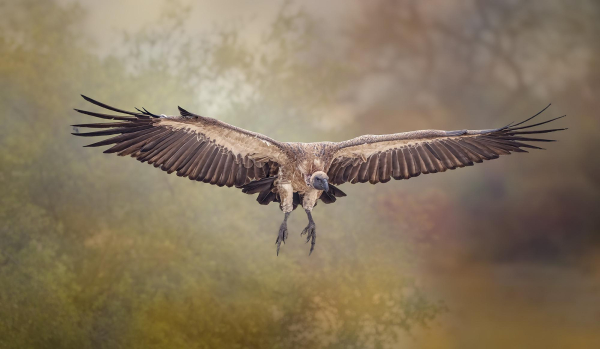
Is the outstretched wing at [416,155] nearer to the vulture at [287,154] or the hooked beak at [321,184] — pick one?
the vulture at [287,154]

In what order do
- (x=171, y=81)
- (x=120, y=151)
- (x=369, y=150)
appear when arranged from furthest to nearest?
(x=171, y=81), (x=369, y=150), (x=120, y=151)

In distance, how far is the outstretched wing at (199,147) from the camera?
6.29 meters

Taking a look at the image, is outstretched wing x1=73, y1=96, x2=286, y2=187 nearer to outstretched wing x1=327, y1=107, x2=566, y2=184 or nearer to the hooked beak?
the hooked beak

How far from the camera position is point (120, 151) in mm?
6469

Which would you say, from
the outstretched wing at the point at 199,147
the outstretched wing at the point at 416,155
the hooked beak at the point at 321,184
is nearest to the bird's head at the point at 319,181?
the hooked beak at the point at 321,184

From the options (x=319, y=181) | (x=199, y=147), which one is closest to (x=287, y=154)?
(x=319, y=181)

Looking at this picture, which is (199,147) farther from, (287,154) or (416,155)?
(416,155)

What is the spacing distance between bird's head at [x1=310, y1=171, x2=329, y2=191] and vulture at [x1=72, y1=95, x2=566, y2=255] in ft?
0.04

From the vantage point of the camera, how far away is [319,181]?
638 cm

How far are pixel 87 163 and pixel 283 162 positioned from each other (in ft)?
18.1

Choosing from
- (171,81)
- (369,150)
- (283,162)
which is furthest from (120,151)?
(171,81)

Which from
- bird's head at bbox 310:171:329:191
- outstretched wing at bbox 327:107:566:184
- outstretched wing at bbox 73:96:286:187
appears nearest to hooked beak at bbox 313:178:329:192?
bird's head at bbox 310:171:329:191

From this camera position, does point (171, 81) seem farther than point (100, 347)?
Yes

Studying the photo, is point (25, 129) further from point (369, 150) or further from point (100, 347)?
point (369, 150)
